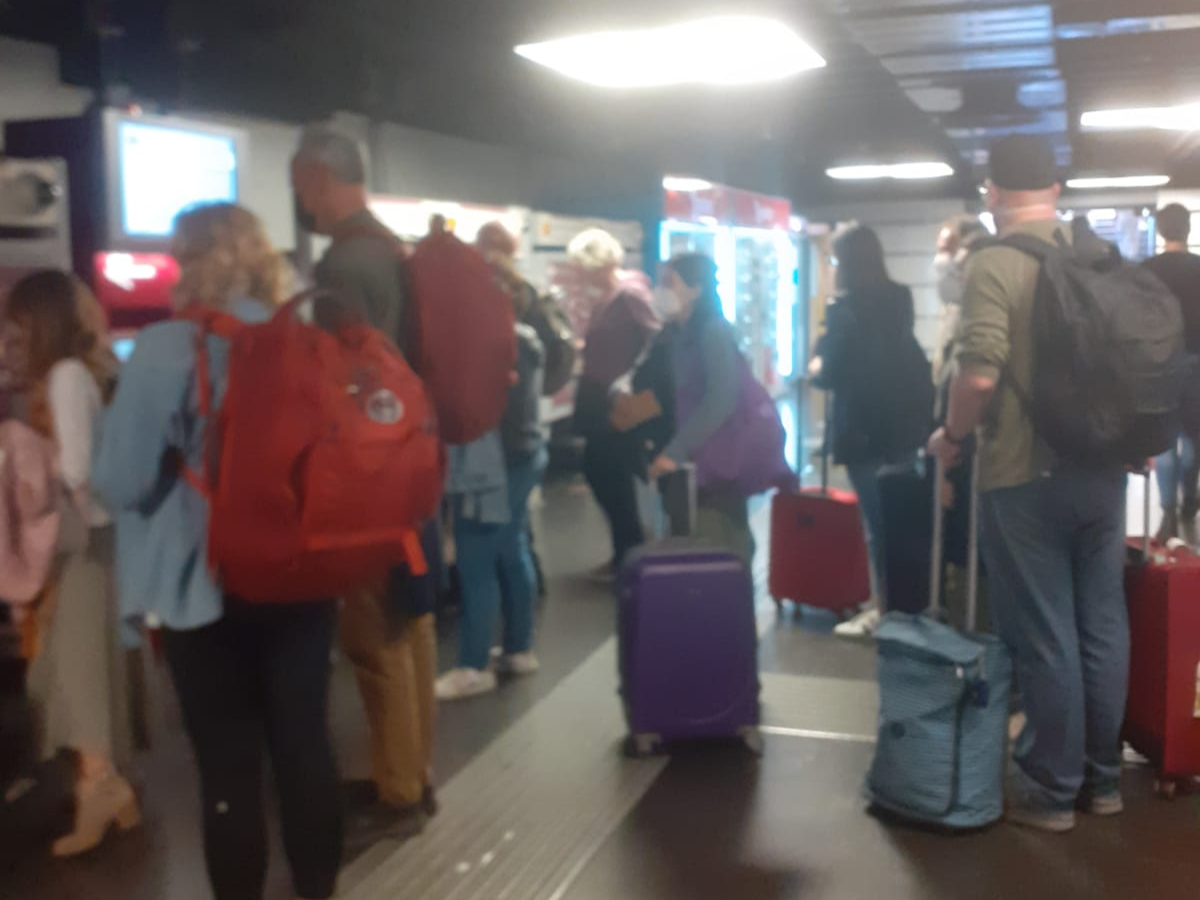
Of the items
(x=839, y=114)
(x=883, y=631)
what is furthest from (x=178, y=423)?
(x=839, y=114)

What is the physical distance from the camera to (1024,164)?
2934 millimetres

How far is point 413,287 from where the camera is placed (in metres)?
2.83

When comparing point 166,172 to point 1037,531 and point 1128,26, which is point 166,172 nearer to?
point 1037,531

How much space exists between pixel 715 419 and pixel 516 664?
1.12 metres

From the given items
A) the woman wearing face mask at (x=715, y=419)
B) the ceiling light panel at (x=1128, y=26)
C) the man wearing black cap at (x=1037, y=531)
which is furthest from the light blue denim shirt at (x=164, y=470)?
the ceiling light panel at (x=1128, y=26)

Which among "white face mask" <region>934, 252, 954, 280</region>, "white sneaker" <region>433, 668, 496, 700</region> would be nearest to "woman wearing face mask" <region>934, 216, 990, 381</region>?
"white face mask" <region>934, 252, 954, 280</region>

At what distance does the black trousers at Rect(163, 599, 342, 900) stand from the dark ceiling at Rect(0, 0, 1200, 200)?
2.63 m

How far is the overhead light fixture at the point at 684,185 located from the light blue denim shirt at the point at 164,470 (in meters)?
6.72

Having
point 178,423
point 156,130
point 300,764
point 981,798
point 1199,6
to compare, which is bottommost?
point 981,798

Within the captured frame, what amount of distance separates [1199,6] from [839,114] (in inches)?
143

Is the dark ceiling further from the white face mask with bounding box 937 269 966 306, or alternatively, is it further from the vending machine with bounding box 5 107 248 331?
the white face mask with bounding box 937 269 966 306

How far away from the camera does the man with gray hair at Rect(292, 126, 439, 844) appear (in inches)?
108

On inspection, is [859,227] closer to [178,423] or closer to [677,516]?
[677,516]

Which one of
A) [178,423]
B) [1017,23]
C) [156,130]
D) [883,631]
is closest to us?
[178,423]
